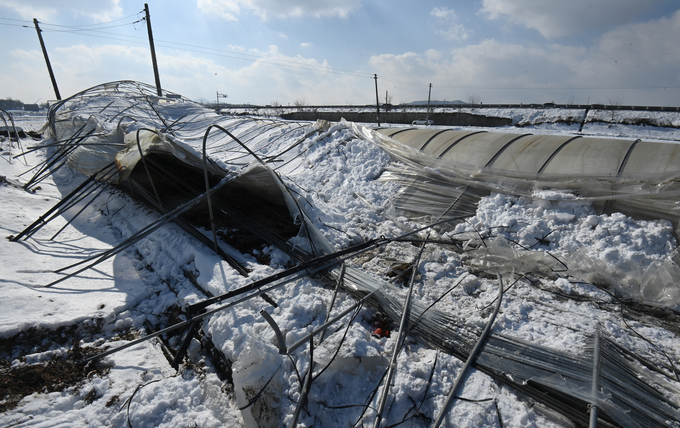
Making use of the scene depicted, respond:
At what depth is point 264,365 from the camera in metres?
2.71

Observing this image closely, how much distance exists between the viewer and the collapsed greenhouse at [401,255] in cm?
260

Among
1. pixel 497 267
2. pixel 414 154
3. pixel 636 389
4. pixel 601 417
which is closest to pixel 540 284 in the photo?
pixel 497 267

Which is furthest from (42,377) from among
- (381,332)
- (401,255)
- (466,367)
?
(401,255)

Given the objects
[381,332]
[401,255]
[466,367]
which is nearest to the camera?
[466,367]

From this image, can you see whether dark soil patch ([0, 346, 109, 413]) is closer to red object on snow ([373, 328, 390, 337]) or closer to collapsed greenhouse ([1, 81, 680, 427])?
collapsed greenhouse ([1, 81, 680, 427])

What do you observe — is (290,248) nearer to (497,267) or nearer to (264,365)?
(264,365)

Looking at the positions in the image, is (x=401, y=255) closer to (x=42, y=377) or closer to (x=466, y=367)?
(x=466, y=367)

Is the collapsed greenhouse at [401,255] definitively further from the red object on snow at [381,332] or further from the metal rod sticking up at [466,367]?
the red object on snow at [381,332]

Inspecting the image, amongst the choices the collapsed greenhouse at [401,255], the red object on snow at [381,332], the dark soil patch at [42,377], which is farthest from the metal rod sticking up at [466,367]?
the dark soil patch at [42,377]

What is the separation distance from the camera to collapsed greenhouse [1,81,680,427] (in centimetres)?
260

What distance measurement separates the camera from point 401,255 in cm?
502

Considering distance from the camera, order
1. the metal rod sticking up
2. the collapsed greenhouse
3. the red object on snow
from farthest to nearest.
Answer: the red object on snow → the collapsed greenhouse → the metal rod sticking up

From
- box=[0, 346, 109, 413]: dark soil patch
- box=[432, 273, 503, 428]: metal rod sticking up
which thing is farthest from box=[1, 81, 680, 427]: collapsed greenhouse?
box=[0, 346, 109, 413]: dark soil patch

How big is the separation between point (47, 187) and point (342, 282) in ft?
32.4
